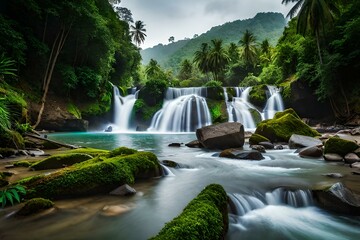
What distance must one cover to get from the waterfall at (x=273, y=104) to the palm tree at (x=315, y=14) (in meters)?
6.53

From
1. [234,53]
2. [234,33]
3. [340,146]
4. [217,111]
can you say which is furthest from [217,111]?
[234,33]

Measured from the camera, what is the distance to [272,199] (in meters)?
4.16

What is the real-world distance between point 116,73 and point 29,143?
21.7m

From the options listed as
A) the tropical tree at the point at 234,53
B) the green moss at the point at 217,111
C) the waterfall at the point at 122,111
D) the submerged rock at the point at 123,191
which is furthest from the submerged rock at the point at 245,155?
the tropical tree at the point at 234,53

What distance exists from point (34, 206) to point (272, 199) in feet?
12.6

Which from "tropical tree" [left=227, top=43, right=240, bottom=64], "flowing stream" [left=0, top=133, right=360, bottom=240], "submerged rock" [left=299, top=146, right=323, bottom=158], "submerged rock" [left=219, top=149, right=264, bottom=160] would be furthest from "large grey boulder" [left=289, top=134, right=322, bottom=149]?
"tropical tree" [left=227, top=43, right=240, bottom=64]

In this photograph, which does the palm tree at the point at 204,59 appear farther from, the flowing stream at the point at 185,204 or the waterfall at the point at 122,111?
the flowing stream at the point at 185,204

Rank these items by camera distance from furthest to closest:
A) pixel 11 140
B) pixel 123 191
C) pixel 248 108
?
pixel 248 108 → pixel 11 140 → pixel 123 191

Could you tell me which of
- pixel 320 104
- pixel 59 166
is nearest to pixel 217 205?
pixel 59 166

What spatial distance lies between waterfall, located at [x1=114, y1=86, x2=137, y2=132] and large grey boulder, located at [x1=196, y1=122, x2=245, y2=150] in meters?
18.7

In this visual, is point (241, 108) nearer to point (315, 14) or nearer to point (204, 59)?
point (315, 14)

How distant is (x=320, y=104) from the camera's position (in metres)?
23.8

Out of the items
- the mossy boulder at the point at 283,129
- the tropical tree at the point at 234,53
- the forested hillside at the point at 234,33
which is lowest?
the mossy boulder at the point at 283,129

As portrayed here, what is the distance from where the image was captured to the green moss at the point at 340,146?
730 centimetres
